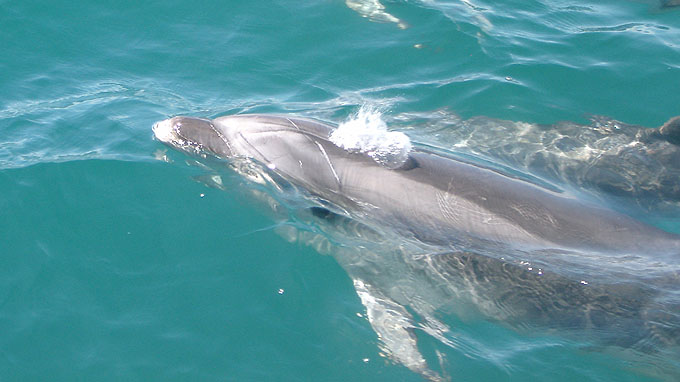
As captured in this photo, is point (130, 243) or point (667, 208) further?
point (667, 208)

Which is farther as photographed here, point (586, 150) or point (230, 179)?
point (586, 150)

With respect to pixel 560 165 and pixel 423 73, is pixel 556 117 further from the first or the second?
pixel 423 73

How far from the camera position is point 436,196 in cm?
807

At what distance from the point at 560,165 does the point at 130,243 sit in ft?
21.8

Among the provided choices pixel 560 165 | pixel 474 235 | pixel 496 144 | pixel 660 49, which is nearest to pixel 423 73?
pixel 496 144

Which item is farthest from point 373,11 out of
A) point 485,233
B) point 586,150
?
point 485,233

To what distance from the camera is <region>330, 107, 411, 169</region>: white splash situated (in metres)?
8.61

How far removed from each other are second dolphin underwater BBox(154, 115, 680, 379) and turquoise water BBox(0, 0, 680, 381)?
0.38m

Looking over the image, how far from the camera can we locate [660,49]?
43.8 feet

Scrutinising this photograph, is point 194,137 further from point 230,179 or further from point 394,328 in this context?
point 394,328

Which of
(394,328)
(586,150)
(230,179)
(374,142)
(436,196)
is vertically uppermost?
(374,142)

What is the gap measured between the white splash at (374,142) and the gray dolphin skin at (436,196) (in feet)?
0.34

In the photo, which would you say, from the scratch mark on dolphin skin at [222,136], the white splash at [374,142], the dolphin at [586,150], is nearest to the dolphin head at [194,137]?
the scratch mark on dolphin skin at [222,136]

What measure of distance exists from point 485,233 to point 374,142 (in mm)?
2037
